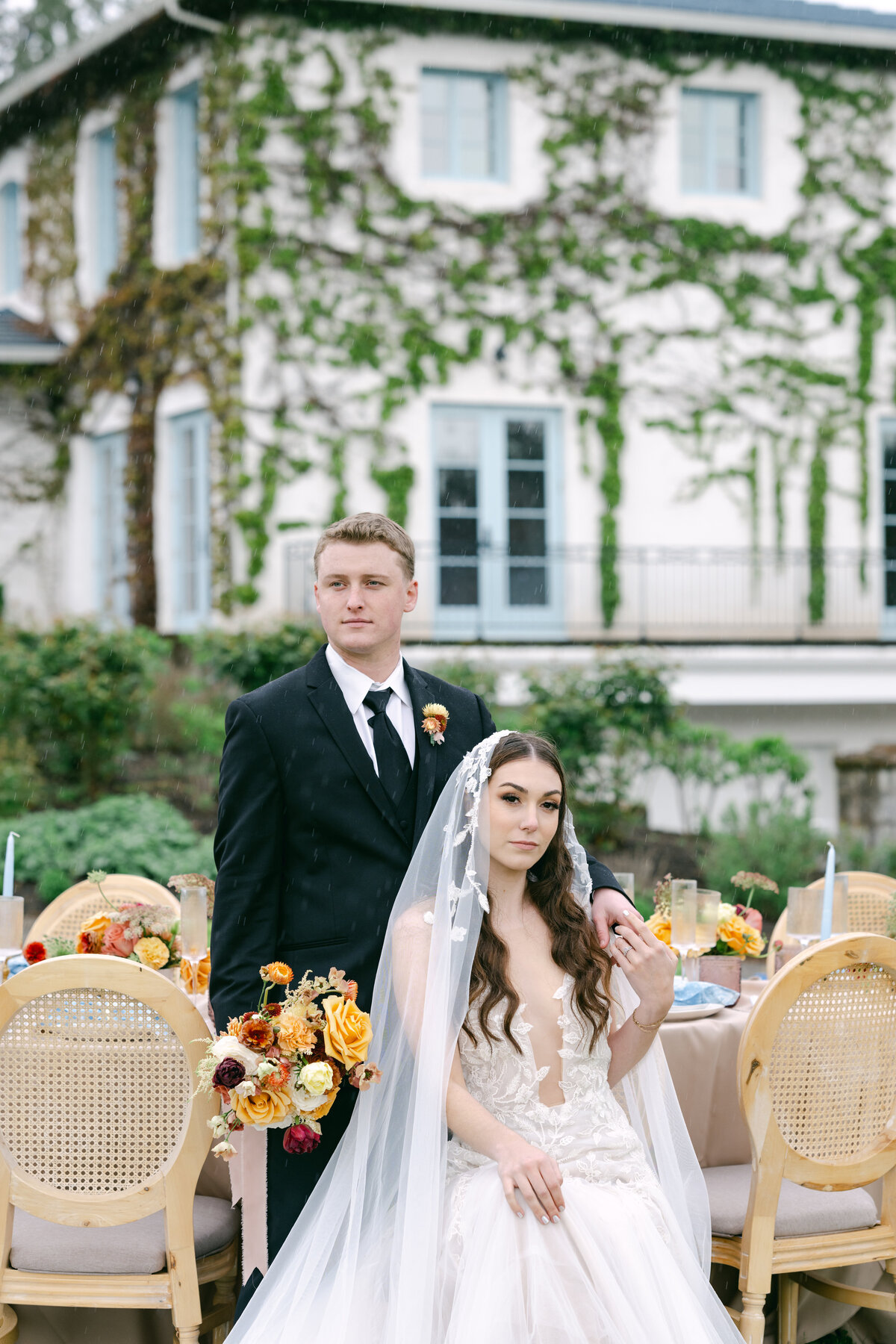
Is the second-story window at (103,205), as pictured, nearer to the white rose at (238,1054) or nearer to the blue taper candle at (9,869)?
the blue taper candle at (9,869)

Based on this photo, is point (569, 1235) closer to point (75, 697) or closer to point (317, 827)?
point (317, 827)

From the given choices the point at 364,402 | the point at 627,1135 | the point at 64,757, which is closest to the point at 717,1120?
A: the point at 627,1135

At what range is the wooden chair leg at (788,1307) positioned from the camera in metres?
3.69

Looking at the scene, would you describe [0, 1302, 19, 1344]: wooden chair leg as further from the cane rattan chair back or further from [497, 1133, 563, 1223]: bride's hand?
the cane rattan chair back

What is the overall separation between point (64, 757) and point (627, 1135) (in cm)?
815

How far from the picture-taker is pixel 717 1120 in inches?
155

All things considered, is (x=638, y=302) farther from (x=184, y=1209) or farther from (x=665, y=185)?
(x=184, y=1209)

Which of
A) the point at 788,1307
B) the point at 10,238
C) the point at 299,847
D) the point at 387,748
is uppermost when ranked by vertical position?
the point at 10,238

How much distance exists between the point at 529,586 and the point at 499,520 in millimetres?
731

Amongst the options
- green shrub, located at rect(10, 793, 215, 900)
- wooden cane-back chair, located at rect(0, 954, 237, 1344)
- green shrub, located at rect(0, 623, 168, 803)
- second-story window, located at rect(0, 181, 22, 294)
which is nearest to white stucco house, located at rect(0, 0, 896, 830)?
second-story window, located at rect(0, 181, 22, 294)

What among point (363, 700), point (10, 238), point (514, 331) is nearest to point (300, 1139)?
point (363, 700)

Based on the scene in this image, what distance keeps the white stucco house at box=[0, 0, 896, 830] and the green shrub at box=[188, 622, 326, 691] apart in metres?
0.76

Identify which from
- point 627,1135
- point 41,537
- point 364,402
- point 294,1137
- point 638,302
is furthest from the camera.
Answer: point 41,537

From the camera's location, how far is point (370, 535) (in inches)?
122
